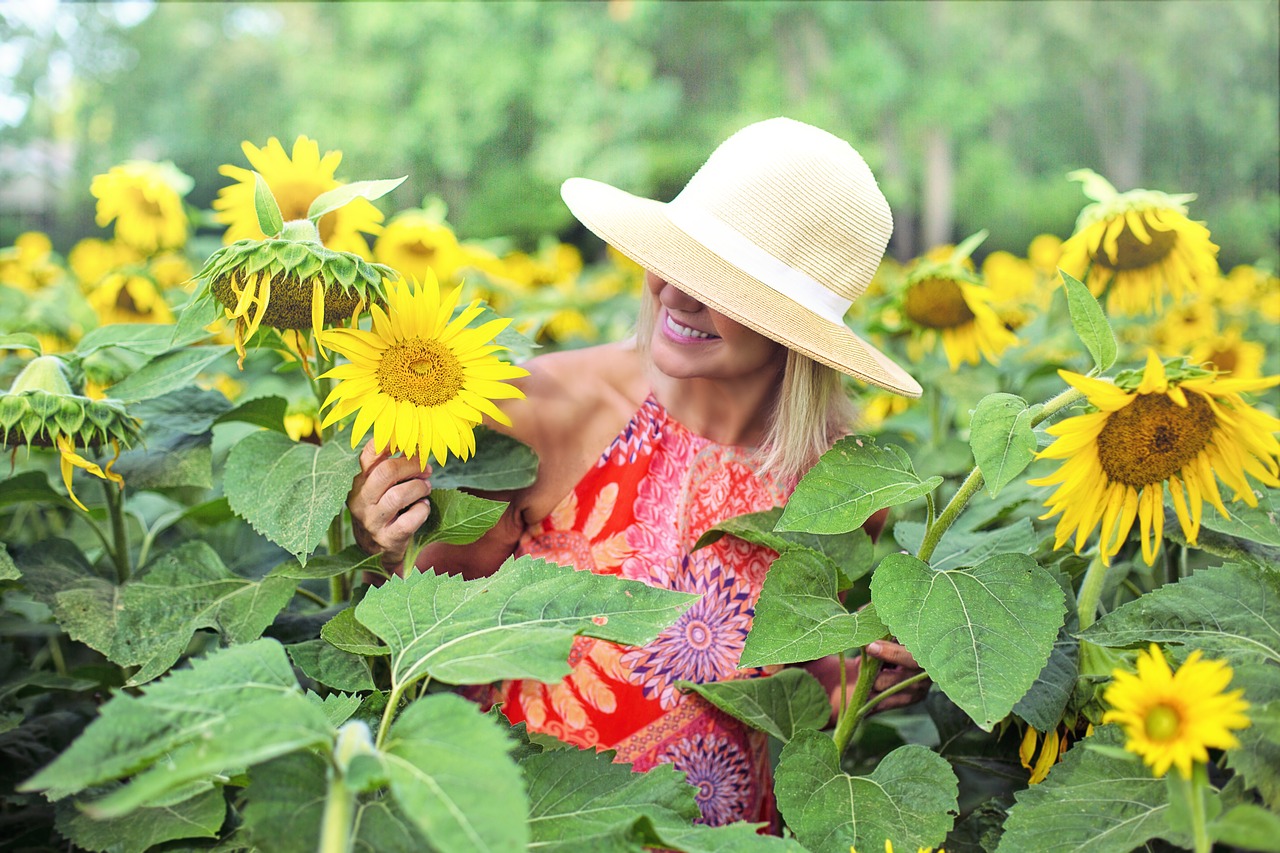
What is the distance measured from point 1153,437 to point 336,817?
68cm

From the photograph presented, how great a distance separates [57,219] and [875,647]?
39.8ft

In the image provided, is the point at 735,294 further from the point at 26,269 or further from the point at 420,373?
the point at 26,269

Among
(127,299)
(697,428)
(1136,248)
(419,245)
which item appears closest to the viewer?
(697,428)

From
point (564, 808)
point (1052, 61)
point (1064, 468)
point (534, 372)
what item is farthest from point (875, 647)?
point (1052, 61)

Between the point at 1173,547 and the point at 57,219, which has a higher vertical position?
the point at 1173,547

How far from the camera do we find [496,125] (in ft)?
36.7

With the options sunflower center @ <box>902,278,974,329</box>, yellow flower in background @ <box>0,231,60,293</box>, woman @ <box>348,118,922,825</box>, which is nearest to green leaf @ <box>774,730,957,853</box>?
woman @ <box>348,118,922,825</box>

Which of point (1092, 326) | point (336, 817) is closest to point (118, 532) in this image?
point (336, 817)

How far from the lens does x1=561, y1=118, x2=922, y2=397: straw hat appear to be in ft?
3.98

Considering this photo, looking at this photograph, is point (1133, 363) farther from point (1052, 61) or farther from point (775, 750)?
point (1052, 61)

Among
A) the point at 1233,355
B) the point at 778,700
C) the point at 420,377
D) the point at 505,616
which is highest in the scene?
the point at 420,377

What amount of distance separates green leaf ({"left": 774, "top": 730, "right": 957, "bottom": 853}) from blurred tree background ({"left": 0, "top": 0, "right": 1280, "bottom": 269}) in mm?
9664

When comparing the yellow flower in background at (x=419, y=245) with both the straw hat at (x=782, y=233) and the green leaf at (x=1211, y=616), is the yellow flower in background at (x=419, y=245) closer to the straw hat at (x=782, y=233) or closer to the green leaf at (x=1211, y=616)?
the straw hat at (x=782, y=233)

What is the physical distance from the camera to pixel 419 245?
2.10m
